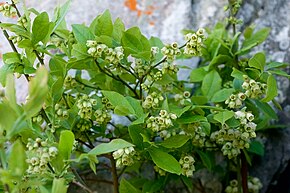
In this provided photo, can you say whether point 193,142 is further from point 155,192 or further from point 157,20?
point 157,20

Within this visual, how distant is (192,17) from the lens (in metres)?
1.58

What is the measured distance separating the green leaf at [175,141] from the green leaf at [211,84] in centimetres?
21

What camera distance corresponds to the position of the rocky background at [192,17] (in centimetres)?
152

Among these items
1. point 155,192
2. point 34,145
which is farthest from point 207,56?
point 34,145

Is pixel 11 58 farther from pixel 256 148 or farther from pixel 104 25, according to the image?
pixel 256 148

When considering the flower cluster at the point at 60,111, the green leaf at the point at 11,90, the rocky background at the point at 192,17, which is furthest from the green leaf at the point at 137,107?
the rocky background at the point at 192,17

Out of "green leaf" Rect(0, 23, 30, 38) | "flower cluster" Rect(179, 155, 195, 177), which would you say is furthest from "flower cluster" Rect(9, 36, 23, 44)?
"flower cluster" Rect(179, 155, 195, 177)

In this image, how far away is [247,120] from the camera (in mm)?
1034

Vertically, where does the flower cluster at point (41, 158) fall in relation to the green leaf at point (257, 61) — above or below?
below

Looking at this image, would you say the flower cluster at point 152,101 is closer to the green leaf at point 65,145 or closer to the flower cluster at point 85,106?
the flower cluster at point 85,106

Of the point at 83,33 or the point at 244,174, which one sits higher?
the point at 83,33

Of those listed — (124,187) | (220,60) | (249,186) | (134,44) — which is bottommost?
(249,186)

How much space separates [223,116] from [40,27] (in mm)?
336

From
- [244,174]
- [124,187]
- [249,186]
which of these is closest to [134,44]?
[124,187]
